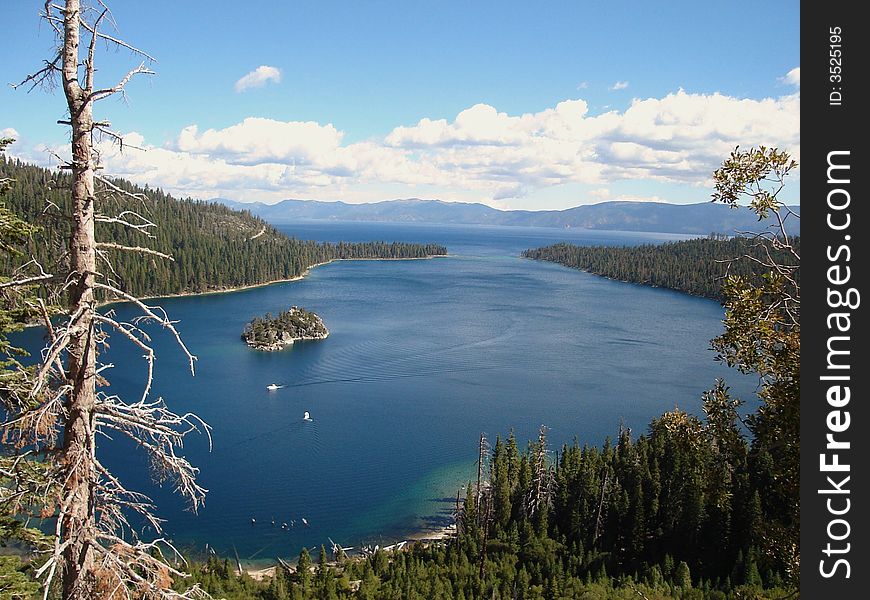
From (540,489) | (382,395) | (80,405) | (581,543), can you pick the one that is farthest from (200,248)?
(80,405)

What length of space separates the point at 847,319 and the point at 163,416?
14.8ft

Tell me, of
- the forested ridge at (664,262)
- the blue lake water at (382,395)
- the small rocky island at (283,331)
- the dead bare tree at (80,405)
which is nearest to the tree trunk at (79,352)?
the dead bare tree at (80,405)

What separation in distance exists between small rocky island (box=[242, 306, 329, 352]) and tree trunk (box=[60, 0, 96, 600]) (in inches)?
1908

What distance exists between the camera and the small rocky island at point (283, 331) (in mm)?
52125

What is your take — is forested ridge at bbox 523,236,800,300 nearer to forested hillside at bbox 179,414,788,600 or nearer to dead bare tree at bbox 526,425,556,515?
forested hillside at bbox 179,414,788,600

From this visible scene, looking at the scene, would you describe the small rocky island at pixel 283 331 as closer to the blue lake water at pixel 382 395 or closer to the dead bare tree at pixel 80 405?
the blue lake water at pixel 382 395

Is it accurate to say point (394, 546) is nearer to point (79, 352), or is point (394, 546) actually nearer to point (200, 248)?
point (79, 352)

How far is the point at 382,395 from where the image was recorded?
38500mm

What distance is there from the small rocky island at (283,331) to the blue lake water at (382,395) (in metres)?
1.43

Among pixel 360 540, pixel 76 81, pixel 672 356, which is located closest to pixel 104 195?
pixel 76 81

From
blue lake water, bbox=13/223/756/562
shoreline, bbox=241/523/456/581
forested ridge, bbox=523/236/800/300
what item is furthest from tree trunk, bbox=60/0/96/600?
forested ridge, bbox=523/236/800/300

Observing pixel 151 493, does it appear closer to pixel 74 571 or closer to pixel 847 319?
pixel 74 571

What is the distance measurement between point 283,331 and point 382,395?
18652 mm

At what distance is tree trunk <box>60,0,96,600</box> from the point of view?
4.02 metres
